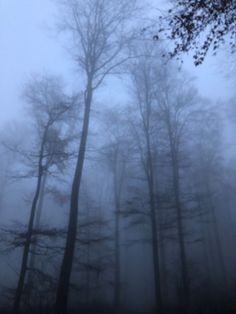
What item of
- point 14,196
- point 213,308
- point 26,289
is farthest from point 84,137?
point 14,196

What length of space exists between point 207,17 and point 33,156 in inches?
380

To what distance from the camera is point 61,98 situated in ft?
46.7

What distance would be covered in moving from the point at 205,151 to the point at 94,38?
14.6m

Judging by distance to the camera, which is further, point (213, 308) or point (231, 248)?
point (231, 248)

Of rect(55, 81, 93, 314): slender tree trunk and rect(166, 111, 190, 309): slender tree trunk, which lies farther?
rect(166, 111, 190, 309): slender tree trunk

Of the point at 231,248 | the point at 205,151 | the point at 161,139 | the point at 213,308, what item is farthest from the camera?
the point at 231,248

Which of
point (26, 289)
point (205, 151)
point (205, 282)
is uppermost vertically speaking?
point (205, 151)

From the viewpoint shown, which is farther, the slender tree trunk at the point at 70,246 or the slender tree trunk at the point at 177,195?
the slender tree trunk at the point at 177,195

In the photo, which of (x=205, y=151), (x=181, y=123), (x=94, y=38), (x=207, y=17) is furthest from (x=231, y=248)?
(x=207, y=17)

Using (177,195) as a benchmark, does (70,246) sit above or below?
below

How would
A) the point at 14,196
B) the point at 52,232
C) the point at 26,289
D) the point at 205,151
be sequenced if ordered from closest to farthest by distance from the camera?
1. the point at 52,232
2. the point at 26,289
3. the point at 205,151
4. the point at 14,196

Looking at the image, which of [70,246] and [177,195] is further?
[177,195]

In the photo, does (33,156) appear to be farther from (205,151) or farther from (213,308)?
(205,151)

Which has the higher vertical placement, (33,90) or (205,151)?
(205,151)
